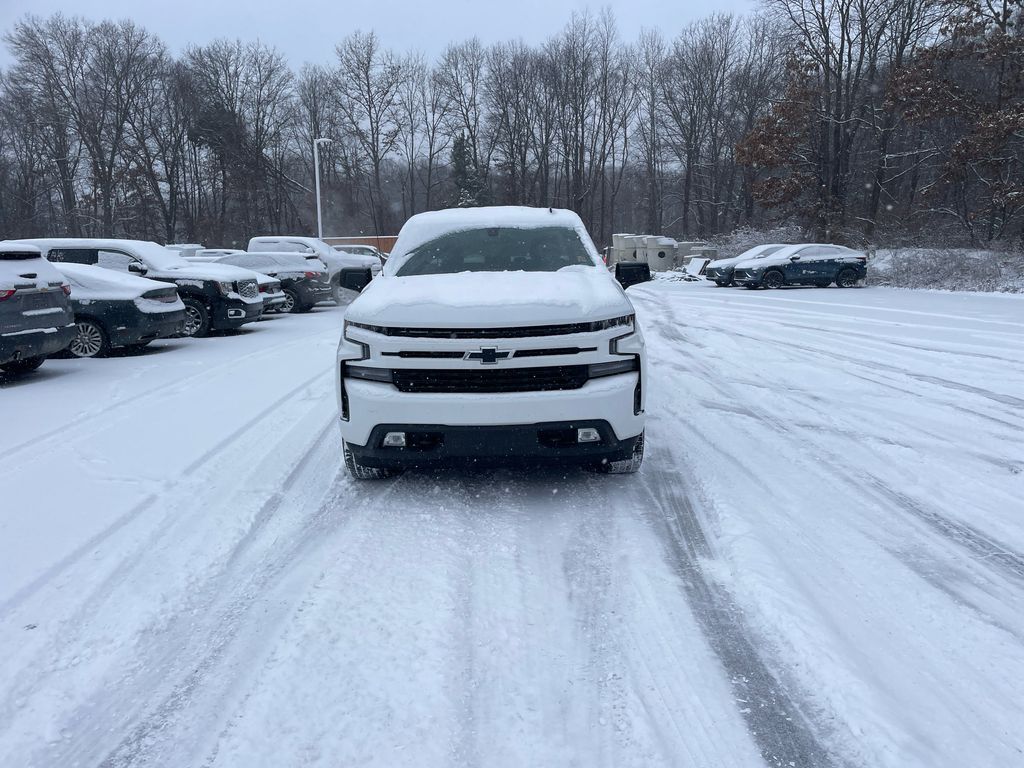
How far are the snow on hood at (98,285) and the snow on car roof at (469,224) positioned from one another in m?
6.25

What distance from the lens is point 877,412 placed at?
6.73 meters

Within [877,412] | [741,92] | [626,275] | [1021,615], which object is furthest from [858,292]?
[741,92]

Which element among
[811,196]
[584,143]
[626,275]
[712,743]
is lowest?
[712,743]

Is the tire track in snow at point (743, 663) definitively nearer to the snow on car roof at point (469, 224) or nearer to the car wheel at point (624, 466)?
the car wheel at point (624, 466)

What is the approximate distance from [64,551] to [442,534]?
1965mm

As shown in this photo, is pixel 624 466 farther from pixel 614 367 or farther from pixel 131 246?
pixel 131 246

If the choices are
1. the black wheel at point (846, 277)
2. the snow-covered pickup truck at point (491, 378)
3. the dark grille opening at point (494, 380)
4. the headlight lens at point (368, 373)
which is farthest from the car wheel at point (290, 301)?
the black wheel at point (846, 277)

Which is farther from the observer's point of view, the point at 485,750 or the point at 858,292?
the point at 858,292

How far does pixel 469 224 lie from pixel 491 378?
2401mm

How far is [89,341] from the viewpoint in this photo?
10.8 meters

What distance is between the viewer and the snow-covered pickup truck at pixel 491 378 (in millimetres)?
4105

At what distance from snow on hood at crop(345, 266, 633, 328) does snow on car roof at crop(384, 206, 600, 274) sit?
1009 millimetres

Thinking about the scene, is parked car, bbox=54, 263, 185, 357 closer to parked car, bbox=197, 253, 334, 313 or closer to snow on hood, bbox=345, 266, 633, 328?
snow on hood, bbox=345, 266, 633, 328

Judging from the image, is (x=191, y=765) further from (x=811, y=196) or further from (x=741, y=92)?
(x=741, y=92)
